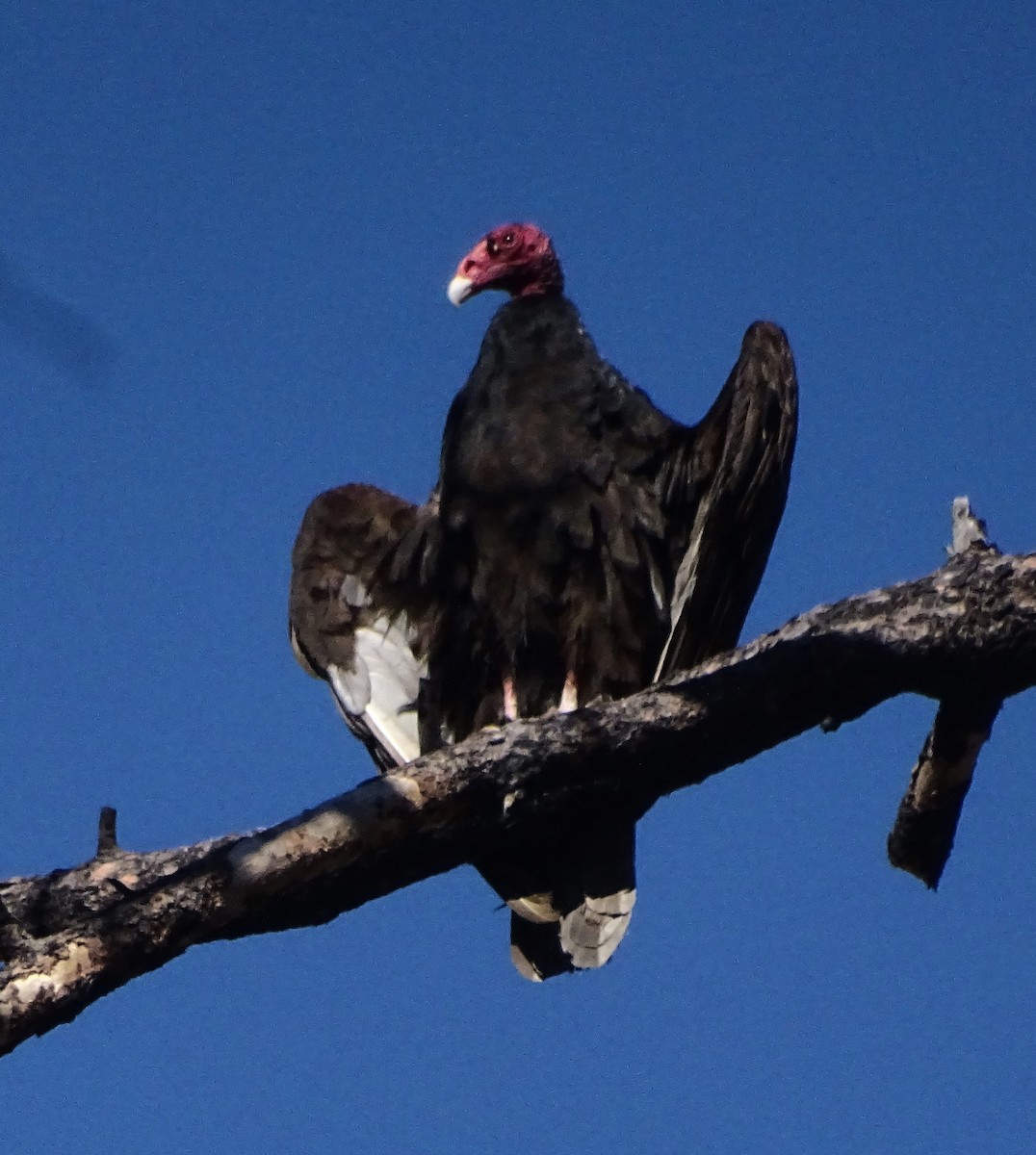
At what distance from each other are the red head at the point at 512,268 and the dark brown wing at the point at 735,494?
3.34 ft

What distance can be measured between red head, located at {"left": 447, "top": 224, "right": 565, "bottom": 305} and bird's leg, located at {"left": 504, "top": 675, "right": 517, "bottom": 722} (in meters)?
1.23

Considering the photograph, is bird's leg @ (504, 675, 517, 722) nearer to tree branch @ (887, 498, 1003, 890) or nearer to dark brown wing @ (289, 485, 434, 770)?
dark brown wing @ (289, 485, 434, 770)

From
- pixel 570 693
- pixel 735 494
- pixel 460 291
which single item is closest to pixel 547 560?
pixel 570 693

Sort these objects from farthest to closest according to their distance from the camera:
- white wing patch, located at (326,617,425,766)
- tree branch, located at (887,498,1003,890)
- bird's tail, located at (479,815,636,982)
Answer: white wing patch, located at (326,617,425,766) → bird's tail, located at (479,815,636,982) → tree branch, located at (887,498,1003,890)

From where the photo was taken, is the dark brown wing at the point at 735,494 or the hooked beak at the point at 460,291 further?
the hooked beak at the point at 460,291

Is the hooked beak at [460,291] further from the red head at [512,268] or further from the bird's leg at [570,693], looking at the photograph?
the bird's leg at [570,693]

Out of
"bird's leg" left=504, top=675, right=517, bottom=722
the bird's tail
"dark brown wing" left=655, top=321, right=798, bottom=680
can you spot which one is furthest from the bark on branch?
"bird's leg" left=504, top=675, right=517, bottom=722

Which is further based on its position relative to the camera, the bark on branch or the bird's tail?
the bird's tail

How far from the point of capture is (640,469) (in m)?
4.23

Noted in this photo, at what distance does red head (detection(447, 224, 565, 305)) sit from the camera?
16.1ft

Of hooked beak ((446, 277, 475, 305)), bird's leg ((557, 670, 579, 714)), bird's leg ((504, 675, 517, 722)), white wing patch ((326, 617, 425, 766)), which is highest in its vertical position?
hooked beak ((446, 277, 475, 305))

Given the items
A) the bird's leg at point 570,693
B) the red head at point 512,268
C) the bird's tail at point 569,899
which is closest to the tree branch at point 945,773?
the bird's tail at point 569,899

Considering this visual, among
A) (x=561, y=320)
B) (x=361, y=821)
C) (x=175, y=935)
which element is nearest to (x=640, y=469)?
(x=561, y=320)

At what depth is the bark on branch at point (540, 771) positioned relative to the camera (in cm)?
278
